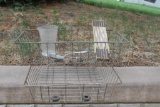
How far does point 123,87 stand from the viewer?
6.84ft

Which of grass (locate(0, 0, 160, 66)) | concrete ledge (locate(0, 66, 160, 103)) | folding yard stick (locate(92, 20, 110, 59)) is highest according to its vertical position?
folding yard stick (locate(92, 20, 110, 59))

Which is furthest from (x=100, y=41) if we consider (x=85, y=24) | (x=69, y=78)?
(x=85, y=24)

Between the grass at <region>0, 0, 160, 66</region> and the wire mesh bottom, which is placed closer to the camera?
the wire mesh bottom

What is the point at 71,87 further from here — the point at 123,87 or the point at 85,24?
the point at 85,24

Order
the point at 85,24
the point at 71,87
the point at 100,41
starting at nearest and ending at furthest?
the point at 71,87 → the point at 100,41 → the point at 85,24

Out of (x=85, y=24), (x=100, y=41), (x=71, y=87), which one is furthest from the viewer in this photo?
(x=85, y=24)

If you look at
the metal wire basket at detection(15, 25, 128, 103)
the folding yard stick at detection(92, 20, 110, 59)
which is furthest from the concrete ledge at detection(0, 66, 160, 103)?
the folding yard stick at detection(92, 20, 110, 59)

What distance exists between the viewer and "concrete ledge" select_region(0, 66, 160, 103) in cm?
203

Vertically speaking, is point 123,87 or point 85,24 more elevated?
point 85,24

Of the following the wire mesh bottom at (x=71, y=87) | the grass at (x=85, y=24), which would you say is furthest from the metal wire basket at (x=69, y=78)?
the grass at (x=85, y=24)

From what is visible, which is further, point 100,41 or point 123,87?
point 100,41

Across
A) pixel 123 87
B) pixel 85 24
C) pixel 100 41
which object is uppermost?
pixel 100 41

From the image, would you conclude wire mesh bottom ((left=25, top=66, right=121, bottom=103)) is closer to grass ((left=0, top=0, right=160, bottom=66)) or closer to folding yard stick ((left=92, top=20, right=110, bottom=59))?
folding yard stick ((left=92, top=20, right=110, bottom=59))

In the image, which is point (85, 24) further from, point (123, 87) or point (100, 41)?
point (123, 87)
